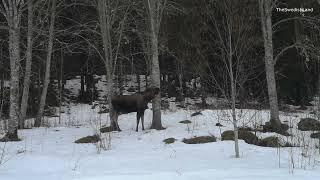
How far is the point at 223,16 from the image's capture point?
12.8m

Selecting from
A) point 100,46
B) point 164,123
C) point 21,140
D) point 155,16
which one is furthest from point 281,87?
point 21,140

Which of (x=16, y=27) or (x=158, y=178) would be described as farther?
(x=16, y=27)

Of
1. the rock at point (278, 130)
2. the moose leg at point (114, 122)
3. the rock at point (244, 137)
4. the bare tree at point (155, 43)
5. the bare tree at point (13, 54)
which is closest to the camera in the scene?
the rock at point (244, 137)

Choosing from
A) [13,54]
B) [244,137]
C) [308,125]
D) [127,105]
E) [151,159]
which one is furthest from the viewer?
[308,125]

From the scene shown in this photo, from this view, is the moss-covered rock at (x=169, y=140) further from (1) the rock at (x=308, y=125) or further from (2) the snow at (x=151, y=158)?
(1) the rock at (x=308, y=125)

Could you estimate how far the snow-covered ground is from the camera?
10094 mm

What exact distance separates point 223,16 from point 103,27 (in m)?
8.68

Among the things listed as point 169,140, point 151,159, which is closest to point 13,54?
point 169,140

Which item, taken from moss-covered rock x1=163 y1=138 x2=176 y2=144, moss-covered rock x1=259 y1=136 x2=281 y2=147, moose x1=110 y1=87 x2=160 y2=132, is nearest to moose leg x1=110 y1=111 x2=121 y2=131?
moose x1=110 y1=87 x2=160 y2=132

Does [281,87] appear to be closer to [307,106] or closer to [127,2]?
[307,106]

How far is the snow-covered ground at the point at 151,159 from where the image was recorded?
10.1m

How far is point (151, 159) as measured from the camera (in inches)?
493

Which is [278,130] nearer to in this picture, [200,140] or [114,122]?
[200,140]

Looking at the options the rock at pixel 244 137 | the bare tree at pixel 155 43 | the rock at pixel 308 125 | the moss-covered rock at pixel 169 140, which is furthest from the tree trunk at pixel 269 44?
the moss-covered rock at pixel 169 140
